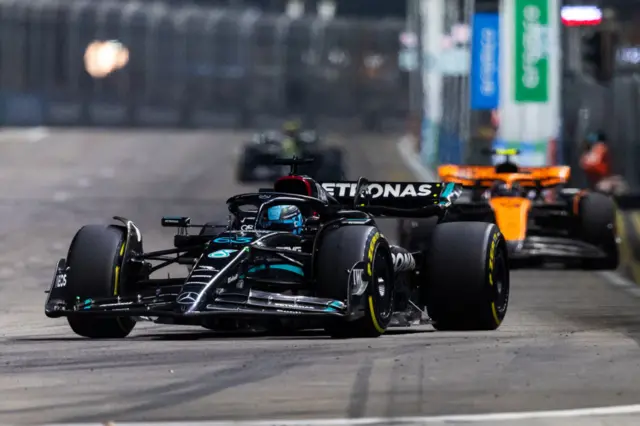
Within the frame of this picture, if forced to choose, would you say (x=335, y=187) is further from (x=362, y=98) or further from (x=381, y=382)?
(x=362, y=98)

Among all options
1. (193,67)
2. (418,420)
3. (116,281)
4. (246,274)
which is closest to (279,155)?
(116,281)

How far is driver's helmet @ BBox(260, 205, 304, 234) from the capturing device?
13641mm

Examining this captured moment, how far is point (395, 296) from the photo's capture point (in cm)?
1378

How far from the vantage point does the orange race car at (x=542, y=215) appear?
68.7ft

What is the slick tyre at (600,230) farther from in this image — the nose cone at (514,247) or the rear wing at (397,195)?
the rear wing at (397,195)

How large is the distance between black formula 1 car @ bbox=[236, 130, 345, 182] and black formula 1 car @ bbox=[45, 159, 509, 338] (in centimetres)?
2692

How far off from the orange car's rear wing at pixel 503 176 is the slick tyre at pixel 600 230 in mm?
469

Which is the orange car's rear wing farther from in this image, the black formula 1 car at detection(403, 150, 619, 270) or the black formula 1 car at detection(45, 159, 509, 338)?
the black formula 1 car at detection(45, 159, 509, 338)

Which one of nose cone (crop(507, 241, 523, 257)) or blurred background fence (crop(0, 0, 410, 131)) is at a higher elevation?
blurred background fence (crop(0, 0, 410, 131))

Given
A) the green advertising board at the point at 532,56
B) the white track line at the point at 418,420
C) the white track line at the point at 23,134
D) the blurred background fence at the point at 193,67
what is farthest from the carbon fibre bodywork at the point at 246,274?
the blurred background fence at the point at 193,67

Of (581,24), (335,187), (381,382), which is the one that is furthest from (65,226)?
(381,382)

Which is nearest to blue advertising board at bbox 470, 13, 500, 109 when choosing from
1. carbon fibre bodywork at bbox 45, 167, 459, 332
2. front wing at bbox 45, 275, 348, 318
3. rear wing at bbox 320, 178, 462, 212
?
rear wing at bbox 320, 178, 462, 212

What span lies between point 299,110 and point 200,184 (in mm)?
41477

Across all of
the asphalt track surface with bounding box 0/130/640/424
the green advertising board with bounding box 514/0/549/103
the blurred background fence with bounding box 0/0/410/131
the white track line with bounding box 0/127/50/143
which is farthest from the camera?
the blurred background fence with bounding box 0/0/410/131
